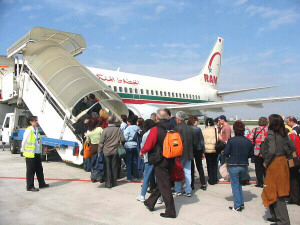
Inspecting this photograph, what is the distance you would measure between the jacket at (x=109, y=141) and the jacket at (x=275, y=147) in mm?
3421

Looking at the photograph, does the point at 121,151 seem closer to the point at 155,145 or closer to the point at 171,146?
the point at 155,145

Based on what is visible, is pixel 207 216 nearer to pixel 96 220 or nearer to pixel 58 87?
pixel 96 220

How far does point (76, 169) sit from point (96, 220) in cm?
452

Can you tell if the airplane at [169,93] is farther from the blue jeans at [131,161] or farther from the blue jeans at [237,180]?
the blue jeans at [237,180]

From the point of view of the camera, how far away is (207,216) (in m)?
4.82

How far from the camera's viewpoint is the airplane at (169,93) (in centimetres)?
1593

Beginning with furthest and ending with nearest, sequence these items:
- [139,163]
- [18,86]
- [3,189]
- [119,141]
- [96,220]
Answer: [18,86] < [139,163] < [119,141] < [3,189] < [96,220]

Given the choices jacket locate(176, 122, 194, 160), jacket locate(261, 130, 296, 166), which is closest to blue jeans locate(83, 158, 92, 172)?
jacket locate(176, 122, 194, 160)

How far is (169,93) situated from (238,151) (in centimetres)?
1518

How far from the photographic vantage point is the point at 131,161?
7.43m

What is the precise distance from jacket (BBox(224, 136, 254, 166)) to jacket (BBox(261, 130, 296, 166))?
44cm

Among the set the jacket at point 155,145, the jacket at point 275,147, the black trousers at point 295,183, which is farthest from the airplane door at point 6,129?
the black trousers at point 295,183

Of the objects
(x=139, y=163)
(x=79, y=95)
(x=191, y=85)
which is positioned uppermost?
(x=191, y=85)

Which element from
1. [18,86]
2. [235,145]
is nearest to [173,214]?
[235,145]
